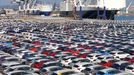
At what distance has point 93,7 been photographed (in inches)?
5989

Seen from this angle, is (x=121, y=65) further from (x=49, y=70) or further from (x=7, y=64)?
(x=7, y=64)

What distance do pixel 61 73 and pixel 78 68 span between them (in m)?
3.55

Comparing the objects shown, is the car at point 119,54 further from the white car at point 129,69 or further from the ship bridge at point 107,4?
the ship bridge at point 107,4

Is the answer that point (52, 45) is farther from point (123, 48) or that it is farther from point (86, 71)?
point (86, 71)

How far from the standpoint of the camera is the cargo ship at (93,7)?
496 feet

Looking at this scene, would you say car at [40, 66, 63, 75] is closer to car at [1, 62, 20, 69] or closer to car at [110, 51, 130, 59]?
car at [1, 62, 20, 69]

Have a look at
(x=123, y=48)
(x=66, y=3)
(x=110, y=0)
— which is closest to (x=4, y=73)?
(x=123, y=48)

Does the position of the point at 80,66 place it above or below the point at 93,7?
above

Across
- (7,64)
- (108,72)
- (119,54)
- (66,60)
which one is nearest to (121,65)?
(108,72)

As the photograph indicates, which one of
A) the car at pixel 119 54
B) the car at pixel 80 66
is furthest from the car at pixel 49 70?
the car at pixel 119 54

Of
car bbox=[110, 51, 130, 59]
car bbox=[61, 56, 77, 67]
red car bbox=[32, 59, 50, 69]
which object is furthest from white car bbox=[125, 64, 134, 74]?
red car bbox=[32, 59, 50, 69]

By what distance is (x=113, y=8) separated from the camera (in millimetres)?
154875

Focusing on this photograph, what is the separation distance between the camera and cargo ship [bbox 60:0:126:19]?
15112 cm

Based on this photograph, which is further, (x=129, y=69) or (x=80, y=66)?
(x=80, y=66)
